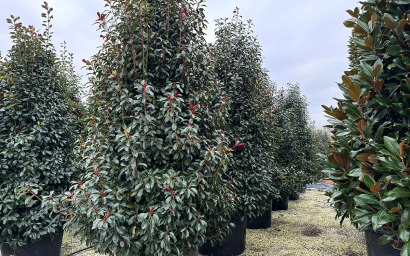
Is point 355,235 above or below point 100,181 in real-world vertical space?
below

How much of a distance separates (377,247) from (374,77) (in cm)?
123

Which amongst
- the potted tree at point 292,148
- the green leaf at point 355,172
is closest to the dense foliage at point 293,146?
the potted tree at point 292,148

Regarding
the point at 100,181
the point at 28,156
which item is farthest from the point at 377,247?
the point at 28,156

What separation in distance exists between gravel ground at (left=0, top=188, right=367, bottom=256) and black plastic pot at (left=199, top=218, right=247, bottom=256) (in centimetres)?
25

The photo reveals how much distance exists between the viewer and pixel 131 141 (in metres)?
2.34

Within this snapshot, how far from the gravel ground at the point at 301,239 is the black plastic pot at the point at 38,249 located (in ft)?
1.64

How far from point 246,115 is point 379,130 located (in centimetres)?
279

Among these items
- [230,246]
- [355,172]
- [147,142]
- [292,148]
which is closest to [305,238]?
[230,246]

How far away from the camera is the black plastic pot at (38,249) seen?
3891mm

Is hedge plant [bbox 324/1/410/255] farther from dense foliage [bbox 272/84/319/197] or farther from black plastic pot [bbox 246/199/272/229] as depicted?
black plastic pot [bbox 246/199/272/229]

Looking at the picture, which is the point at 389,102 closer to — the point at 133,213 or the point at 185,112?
the point at 185,112

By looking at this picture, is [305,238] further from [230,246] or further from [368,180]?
[368,180]

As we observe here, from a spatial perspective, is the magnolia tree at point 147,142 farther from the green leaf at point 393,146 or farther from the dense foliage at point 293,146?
the dense foliage at point 293,146

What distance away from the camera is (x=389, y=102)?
5.71ft
